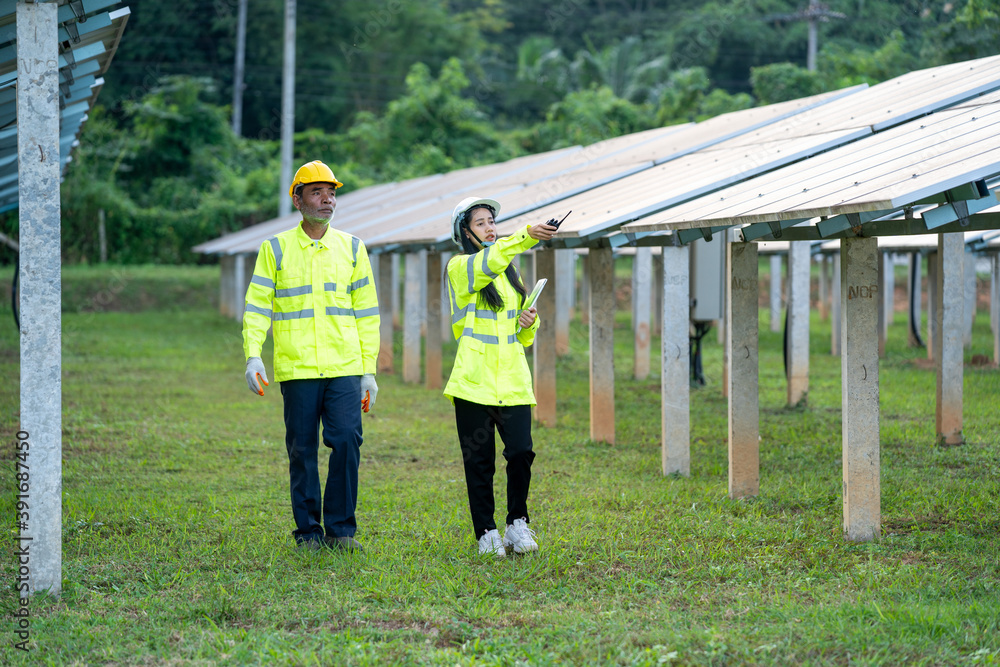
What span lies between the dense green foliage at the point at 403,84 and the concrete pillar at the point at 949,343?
22349 mm

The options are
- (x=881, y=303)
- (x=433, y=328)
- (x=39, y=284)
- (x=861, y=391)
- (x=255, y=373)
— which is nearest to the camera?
(x=39, y=284)

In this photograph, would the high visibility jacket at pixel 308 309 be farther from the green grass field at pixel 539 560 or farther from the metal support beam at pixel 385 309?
the metal support beam at pixel 385 309

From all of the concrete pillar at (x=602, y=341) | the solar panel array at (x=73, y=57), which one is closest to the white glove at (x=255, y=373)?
the solar panel array at (x=73, y=57)

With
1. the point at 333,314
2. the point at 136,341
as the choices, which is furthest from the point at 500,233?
the point at 136,341

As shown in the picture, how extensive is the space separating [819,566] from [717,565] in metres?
0.49

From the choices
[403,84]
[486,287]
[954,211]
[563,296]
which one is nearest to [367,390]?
[486,287]

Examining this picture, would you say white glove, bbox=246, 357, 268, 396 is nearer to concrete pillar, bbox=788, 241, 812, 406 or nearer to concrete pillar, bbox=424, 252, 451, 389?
concrete pillar, bbox=788, 241, 812, 406

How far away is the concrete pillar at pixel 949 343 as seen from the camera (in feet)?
27.9

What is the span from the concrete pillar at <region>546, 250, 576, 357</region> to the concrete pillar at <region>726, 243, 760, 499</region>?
1001 cm

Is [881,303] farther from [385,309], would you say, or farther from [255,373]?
[255,373]

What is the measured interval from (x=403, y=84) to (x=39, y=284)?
40476mm

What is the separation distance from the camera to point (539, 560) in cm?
522

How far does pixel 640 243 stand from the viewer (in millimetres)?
8672

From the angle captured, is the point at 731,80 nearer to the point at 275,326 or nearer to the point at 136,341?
the point at 136,341
